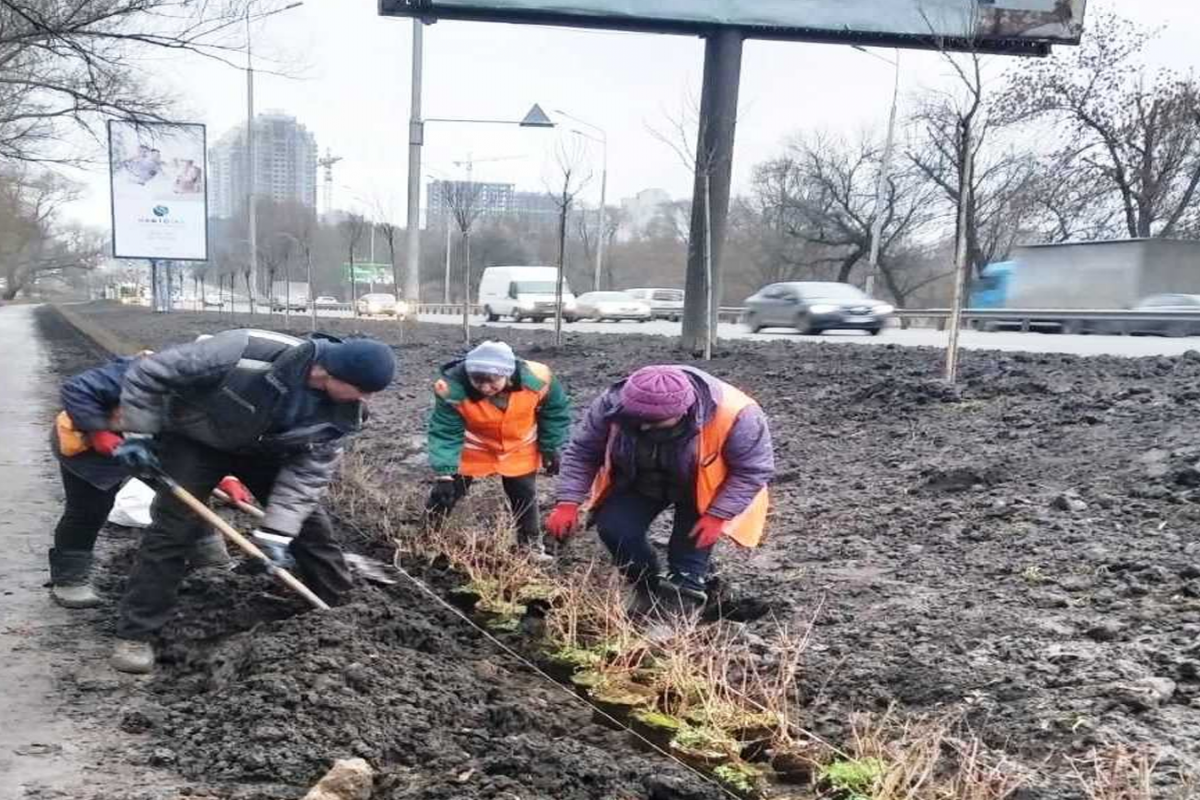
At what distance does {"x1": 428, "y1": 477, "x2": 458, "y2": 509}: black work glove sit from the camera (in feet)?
17.2

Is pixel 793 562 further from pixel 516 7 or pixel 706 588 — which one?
pixel 516 7

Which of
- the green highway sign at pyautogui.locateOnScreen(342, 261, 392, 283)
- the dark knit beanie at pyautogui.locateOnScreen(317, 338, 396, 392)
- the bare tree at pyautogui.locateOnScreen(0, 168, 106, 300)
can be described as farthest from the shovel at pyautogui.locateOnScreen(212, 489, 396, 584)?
the bare tree at pyautogui.locateOnScreen(0, 168, 106, 300)

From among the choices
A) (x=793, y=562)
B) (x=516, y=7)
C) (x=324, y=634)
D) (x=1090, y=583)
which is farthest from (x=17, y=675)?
(x=516, y=7)

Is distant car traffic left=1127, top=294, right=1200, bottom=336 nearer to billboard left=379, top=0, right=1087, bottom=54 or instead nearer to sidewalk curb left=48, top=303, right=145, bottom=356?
billboard left=379, top=0, right=1087, bottom=54

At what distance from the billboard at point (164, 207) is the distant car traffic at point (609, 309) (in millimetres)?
9728

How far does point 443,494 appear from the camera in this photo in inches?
207

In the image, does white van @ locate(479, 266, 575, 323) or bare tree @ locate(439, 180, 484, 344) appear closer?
bare tree @ locate(439, 180, 484, 344)

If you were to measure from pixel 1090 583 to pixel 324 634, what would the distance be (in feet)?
9.47

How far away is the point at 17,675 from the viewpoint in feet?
12.4

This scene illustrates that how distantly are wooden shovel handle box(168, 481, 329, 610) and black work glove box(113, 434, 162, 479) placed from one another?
10 centimetres

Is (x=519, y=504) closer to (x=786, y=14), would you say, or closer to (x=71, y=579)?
(x=71, y=579)

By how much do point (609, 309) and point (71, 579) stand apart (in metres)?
25.6

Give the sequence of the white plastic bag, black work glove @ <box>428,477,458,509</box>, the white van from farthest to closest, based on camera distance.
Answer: the white van < the white plastic bag < black work glove @ <box>428,477,458,509</box>

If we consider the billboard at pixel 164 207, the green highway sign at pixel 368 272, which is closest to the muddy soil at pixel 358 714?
the billboard at pixel 164 207
